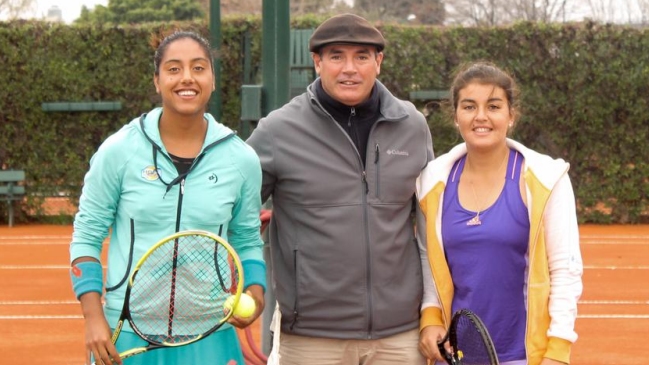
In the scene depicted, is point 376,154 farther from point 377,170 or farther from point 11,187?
point 11,187

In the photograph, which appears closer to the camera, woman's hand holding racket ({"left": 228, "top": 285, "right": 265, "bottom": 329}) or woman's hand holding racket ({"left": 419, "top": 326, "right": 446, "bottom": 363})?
woman's hand holding racket ({"left": 228, "top": 285, "right": 265, "bottom": 329})

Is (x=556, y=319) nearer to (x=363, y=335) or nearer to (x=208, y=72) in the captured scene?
(x=363, y=335)

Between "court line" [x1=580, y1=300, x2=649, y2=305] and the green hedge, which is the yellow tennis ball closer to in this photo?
"court line" [x1=580, y1=300, x2=649, y2=305]

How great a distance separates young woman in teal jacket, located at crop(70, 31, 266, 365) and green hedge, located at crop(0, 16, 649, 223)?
12410mm

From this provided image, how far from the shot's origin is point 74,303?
31.1ft

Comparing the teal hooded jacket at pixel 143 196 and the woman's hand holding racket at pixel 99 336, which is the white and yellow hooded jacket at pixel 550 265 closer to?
the teal hooded jacket at pixel 143 196

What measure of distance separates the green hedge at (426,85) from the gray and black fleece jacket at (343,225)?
12.0 m

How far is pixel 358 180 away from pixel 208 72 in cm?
67

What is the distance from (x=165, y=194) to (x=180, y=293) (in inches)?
11.8

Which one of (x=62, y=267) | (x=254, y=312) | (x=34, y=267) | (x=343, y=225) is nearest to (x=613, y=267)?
(x=62, y=267)

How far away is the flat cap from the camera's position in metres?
3.64

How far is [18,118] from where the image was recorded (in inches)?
614

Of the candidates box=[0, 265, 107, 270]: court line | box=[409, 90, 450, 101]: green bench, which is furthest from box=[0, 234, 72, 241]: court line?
box=[409, 90, 450, 101]: green bench

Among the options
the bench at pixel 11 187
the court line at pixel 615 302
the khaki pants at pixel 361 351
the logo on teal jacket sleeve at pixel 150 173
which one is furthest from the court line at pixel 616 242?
the logo on teal jacket sleeve at pixel 150 173
